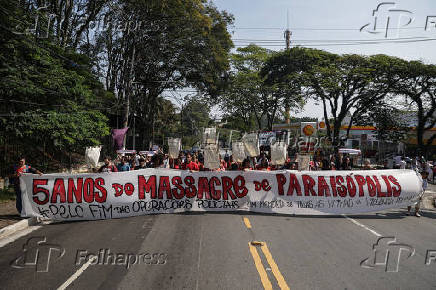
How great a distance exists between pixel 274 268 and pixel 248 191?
15.2ft

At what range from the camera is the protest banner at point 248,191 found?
9.14m

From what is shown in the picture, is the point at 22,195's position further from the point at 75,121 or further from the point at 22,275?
the point at 75,121

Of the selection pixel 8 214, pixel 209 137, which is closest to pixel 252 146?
pixel 209 137

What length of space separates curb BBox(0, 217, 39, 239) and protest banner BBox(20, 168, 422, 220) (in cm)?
124

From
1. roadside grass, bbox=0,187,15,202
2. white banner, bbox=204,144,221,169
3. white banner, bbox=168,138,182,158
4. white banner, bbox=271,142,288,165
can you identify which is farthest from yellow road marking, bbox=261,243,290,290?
roadside grass, bbox=0,187,15,202

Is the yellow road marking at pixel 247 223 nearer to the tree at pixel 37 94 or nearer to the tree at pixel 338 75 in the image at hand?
the tree at pixel 37 94

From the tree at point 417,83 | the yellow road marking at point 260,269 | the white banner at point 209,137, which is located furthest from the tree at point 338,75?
the yellow road marking at point 260,269

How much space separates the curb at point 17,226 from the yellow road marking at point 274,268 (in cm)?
559

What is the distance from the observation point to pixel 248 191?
9.92 m

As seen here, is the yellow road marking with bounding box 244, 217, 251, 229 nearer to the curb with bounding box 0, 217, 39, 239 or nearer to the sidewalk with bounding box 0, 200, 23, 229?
the curb with bounding box 0, 217, 39, 239

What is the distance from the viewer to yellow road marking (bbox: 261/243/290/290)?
4711 millimetres

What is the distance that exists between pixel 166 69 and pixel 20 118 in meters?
20.0

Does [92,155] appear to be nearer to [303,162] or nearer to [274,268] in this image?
[303,162]

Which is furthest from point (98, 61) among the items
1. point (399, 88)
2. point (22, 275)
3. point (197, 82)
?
point (399, 88)
